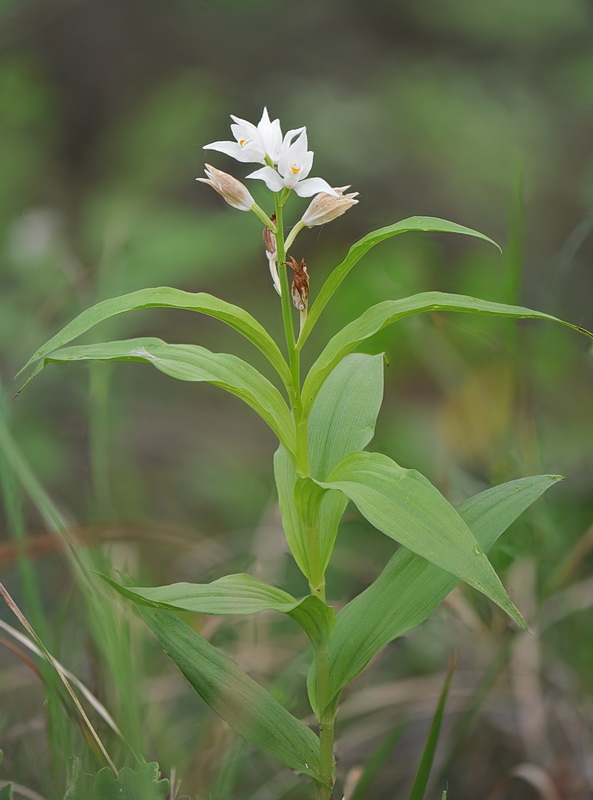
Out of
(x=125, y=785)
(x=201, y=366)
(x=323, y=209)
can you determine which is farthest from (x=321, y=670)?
(x=323, y=209)

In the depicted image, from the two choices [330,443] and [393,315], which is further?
[330,443]

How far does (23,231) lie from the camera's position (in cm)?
207

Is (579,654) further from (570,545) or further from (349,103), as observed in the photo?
(349,103)

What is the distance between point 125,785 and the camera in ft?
2.34

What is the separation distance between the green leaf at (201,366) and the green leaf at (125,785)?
1.02 feet

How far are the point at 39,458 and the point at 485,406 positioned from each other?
948 millimetres

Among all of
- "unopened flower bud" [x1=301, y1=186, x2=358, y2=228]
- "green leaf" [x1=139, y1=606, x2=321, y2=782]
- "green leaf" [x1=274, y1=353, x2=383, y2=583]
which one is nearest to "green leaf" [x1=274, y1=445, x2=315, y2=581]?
"green leaf" [x1=274, y1=353, x2=383, y2=583]

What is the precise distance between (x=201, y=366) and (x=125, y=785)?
375 mm

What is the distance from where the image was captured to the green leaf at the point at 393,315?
67cm

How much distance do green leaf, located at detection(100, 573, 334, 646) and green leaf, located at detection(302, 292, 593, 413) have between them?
0.18m

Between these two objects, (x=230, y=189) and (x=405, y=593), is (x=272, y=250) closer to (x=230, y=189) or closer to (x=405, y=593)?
(x=230, y=189)

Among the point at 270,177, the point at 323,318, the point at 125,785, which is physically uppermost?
the point at 323,318

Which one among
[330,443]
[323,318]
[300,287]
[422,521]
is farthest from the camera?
[323,318]

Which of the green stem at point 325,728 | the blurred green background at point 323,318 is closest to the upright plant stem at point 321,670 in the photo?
the green stem at point 325,728
